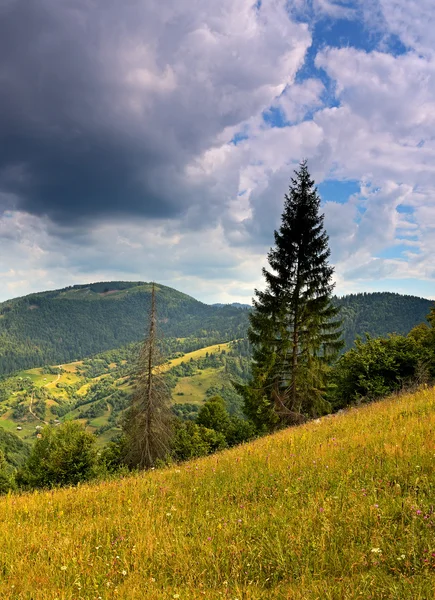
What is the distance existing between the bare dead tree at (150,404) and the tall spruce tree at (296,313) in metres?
8.16

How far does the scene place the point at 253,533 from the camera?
4.27 meters

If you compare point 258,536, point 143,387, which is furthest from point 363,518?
point 143,387

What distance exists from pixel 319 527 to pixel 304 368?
16076mm

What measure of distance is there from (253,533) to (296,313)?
16149 millimetres

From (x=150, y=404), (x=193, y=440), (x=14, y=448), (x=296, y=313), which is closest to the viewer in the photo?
(x=296, y=313)

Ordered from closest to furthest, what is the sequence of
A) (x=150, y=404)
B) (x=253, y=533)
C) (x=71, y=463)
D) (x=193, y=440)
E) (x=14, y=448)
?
(x=253, y=533) < (x=150, y=404) < (x=71, y=463) < (x=193, y=440) < (x=14, y=448)

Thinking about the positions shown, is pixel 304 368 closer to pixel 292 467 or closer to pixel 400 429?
pixel 400 429

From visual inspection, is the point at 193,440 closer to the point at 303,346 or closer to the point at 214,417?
the point at 214,417

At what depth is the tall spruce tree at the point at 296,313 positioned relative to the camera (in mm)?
Answer: 19609

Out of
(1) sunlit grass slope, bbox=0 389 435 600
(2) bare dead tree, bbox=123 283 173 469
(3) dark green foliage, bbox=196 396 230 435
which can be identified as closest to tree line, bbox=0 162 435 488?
(2) bare dead tree, bbox=123 283 173 469

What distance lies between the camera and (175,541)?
4.36 m

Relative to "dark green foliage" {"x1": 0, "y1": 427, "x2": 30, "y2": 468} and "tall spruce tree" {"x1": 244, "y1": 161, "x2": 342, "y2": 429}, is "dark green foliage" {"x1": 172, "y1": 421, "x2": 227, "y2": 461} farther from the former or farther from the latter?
"dark green foliage" {"x1": 0, "y1": 427, "x2": 30, "y2": 468}

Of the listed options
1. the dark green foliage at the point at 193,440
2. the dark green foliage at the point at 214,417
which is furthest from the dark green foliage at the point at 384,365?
the dark green foliage at the point at 214,417

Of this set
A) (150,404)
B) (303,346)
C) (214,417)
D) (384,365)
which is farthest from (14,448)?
(384,365)
